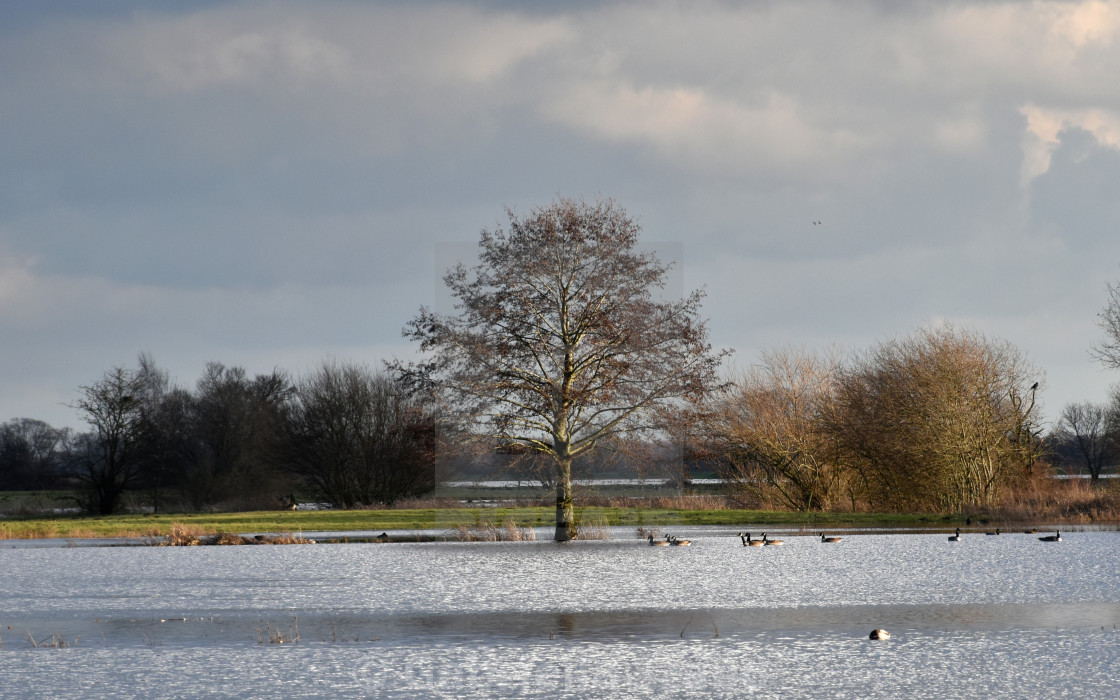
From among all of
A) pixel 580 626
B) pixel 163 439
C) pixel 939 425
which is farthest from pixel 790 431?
pixel 163 439

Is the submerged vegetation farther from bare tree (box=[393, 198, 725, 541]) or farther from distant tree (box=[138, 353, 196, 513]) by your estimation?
distant tree (box=[138, 353, 196, 513])

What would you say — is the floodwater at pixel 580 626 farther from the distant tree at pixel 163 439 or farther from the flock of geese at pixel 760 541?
the distant tree at pixel 163 439

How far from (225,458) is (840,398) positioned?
126 feet

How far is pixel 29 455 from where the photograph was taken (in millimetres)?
78125

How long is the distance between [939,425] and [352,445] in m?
35.1

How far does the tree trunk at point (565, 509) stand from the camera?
24922mm

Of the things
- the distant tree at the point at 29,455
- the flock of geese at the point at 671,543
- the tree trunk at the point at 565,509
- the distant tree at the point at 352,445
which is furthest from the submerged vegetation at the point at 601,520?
the distant tree at the point at 29,455

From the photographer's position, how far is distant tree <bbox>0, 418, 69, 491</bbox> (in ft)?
240

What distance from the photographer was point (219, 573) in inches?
699

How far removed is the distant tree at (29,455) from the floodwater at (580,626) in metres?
59.5

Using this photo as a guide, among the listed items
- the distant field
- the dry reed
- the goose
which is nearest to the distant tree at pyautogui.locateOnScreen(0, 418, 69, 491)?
the distant field

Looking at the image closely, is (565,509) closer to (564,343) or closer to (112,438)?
(564,343)

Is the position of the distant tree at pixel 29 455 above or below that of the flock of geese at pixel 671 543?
above

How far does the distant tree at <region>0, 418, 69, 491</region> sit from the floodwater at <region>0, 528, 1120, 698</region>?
59.5 m
